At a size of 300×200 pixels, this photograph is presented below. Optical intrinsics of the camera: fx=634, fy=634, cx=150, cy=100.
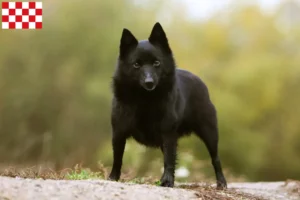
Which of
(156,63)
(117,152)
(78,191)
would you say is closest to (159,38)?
(156,63)

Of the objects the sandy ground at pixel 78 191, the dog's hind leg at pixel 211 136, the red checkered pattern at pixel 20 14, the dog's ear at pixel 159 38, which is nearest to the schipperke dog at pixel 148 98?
the dog's ear at pixel 159 38

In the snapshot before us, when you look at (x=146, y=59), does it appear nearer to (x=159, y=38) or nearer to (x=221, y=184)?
(x=159, y=38)

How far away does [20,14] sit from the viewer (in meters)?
9.77

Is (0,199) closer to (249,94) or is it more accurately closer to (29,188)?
(29,188)

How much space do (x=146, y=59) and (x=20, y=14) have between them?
4508mm

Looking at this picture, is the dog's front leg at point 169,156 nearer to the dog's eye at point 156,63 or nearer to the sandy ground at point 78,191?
the sandy ground at point 78,191

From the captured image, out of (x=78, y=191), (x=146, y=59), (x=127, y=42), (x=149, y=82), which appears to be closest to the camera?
(x=78, y=191)

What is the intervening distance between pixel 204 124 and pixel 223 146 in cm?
957

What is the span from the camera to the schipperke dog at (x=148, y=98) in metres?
5.85

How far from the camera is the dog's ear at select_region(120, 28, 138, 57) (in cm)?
591

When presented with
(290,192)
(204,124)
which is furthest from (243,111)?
(204,124)

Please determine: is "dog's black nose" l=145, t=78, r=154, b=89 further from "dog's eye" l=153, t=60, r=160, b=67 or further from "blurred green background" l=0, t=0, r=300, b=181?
"blurred green background" l=0, t=0, r=300, b=181

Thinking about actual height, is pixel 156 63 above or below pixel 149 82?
above

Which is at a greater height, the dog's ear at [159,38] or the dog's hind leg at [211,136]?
the dog's ear at [159,38]
